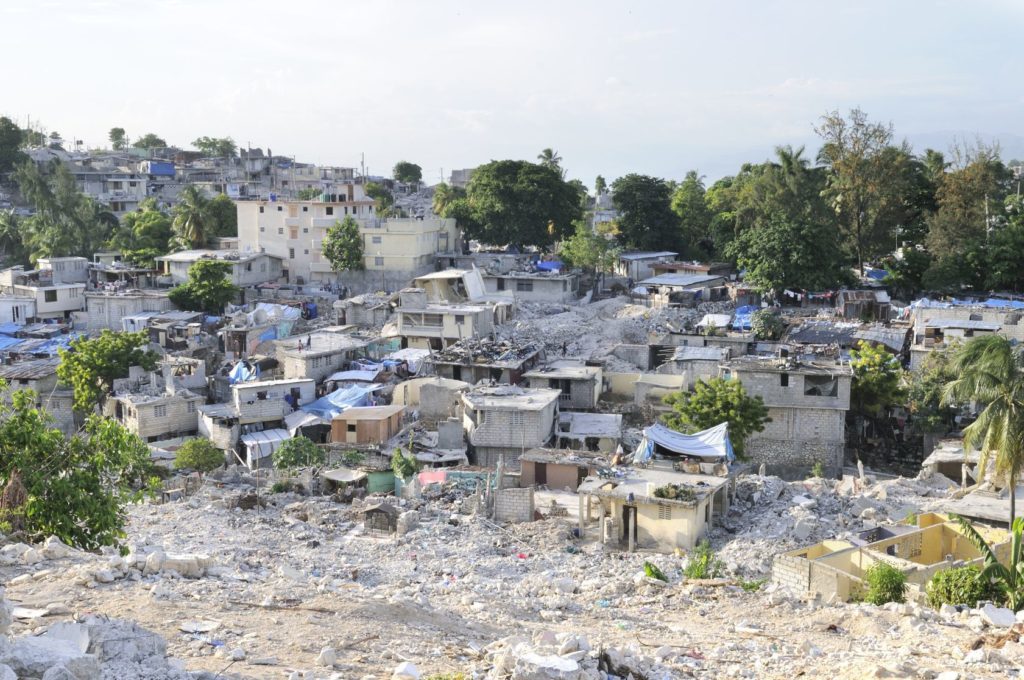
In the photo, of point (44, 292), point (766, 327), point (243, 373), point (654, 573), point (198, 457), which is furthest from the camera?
point (44, 292)

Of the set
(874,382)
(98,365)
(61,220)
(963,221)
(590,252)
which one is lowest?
(874,382)

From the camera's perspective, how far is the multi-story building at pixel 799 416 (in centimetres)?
2655

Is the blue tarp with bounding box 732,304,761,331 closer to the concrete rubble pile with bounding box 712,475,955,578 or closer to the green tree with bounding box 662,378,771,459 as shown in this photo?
the green tree with bounding box 662,378,771,459

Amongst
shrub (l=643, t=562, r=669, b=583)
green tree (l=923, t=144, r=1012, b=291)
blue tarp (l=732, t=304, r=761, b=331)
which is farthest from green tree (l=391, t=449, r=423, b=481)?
green tree (l=923, t=144, r=1012, b=291)

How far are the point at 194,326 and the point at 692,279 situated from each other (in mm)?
17900

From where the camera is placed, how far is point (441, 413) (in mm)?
27234

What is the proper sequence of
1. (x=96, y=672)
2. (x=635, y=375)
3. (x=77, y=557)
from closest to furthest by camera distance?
1. (x=96, y=672)
2. (x=77, y=557)
3. (x=635, y=375)

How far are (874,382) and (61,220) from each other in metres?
38.1

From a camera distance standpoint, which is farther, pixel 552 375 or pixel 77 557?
pixel 552 375

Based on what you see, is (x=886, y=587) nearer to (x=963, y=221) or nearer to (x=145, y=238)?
(x=963, y=221)

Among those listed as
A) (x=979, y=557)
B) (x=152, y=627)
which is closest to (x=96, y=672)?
(x=152, y=627)

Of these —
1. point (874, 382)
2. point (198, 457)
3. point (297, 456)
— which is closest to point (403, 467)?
point (297, 456)

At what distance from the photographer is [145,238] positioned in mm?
47875

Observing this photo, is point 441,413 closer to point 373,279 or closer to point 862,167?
point 373,279
